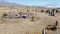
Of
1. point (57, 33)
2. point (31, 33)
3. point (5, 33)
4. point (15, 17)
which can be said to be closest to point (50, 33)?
point (57, 33)

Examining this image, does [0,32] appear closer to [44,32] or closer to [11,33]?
[11,33]

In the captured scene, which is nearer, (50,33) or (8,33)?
(50,33)

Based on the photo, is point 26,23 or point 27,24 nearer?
point 27,24

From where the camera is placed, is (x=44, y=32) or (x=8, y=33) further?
(x=8, y=33)

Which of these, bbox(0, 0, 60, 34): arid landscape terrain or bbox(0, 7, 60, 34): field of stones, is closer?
bbox(0, 7, 60, 34): field of stones

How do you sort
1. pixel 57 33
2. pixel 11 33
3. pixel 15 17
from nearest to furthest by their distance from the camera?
pixel 57 33 → pixel 11 33 → pixel 15 17

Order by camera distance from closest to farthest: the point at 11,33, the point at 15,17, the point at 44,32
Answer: the point at 44,32 < the point at 11,33 < the point at 15,17

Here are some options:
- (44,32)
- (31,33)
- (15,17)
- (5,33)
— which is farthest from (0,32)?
(15,17)

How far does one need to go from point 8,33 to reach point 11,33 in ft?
1.29

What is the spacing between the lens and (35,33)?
19.7m

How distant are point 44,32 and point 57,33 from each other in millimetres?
1910

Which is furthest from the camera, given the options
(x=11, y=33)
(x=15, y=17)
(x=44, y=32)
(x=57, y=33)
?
(x=15, y=17)

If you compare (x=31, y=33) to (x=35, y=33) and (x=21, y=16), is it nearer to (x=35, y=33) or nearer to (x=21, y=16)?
(x=35, y=33)

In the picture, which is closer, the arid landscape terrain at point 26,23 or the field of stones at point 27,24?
the field of stones at point 27,24
